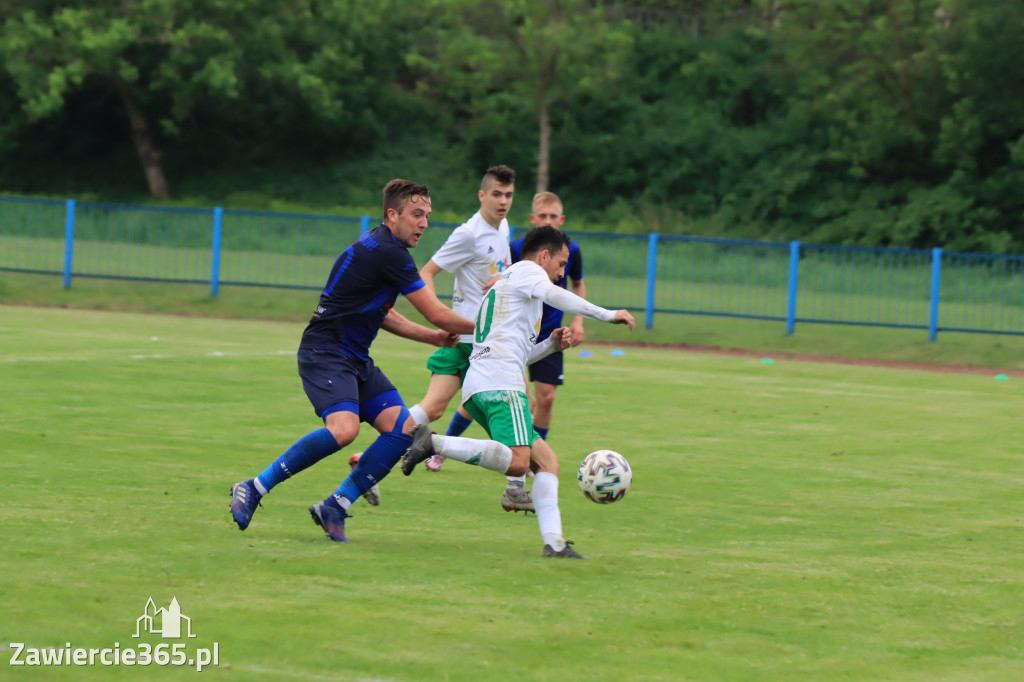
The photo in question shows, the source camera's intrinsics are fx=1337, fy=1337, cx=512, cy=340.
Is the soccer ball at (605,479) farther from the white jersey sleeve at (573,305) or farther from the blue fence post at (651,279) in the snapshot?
the blue fence post at (651,279)

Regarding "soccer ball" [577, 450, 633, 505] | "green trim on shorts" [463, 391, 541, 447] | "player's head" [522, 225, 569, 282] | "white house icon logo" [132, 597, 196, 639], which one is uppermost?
"player's head" [522, 225, 569, 282]

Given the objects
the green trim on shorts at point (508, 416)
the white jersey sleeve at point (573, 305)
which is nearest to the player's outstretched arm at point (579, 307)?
the white jersey sleeve at point (573, 305)

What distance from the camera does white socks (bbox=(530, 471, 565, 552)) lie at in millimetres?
6520

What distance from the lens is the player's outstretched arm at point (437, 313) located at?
696 centimetres

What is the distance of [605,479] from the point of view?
7.34 metres

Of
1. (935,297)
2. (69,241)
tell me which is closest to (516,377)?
(935,297)

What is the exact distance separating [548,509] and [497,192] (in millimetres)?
2931

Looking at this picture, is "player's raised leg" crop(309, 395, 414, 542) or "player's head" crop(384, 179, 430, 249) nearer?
"player's raised leg" crop(309, 395, 414, 542)

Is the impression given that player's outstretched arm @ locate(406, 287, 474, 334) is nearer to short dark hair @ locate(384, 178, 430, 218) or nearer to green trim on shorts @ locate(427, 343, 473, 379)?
short dark hair @ locate(384, 178, 430, 218)

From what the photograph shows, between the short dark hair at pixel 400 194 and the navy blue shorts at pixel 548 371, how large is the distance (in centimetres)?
284

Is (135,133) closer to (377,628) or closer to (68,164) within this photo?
(68,164)

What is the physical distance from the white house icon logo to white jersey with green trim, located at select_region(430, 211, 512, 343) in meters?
4.13

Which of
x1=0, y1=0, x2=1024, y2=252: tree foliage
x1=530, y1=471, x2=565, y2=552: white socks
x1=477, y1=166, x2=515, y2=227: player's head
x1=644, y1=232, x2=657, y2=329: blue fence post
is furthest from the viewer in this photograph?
x1=0, y1=0, x2=1024, y2=252: tree foliage

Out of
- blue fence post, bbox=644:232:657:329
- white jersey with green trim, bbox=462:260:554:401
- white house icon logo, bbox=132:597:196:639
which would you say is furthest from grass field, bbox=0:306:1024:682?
blue fence post, bbox=644:232:657:329
